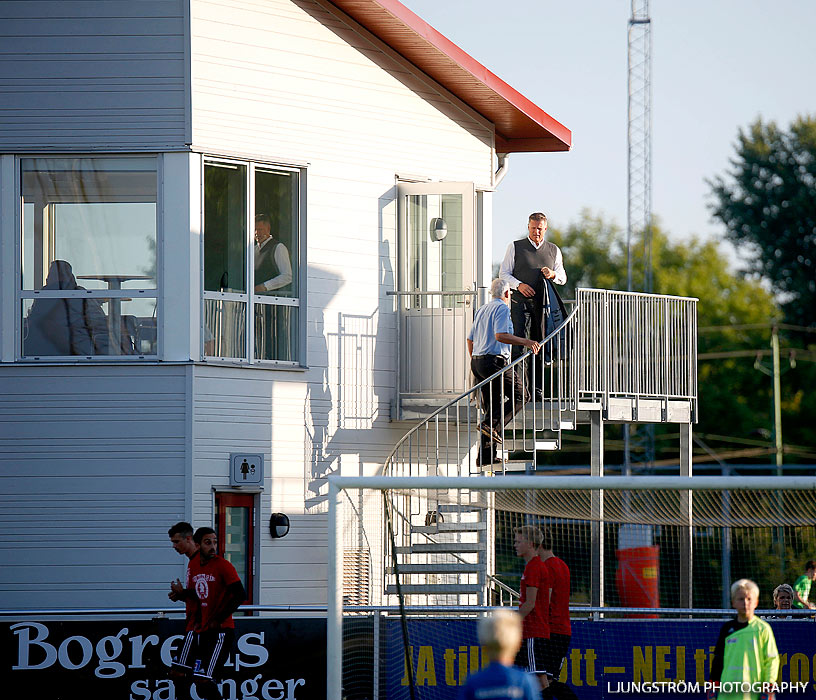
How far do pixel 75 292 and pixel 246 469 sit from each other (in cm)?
261

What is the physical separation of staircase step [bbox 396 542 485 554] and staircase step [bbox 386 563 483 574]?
0.50ft

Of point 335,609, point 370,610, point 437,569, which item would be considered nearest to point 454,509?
point 437,569

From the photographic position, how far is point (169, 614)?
14.1m

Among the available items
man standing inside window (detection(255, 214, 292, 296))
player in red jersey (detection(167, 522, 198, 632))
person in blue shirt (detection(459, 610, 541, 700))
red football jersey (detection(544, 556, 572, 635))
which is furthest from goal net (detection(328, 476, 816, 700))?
person in blue shirt (detection(459, 610, 541, 700))

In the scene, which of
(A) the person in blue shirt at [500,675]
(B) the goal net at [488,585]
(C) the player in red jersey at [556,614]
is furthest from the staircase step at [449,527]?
(A) the person in blue shirt at [500,675]

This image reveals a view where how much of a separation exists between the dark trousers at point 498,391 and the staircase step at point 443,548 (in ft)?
4.37

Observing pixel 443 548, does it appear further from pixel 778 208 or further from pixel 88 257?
pixel 778 208

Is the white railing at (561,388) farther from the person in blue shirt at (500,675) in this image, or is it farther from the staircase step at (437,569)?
the person in blue shirt at (500,675)

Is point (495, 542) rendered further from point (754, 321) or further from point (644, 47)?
point (754, 321)

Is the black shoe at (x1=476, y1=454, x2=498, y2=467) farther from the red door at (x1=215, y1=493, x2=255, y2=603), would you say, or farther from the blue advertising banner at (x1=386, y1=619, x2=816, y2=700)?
the red door at (x1=215, y1=493, x2=255, y2=603)

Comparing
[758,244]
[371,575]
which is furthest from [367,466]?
[758,244]

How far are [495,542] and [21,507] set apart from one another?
18.4 ft

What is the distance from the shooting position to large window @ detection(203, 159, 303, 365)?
15.1 meters

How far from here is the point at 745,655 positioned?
32.8 feet
